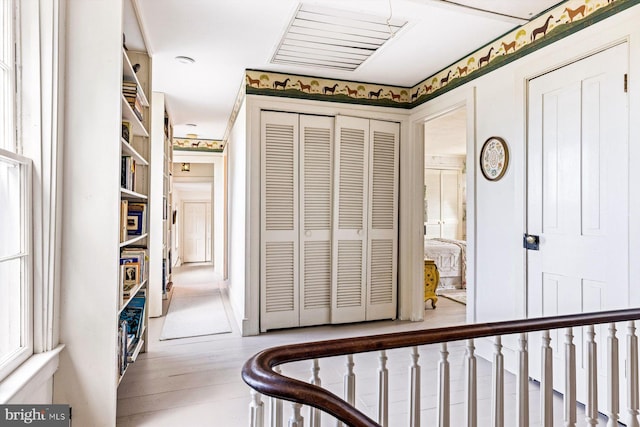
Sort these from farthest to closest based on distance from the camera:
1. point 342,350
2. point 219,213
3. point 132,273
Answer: point 219,213
point 132,273
point 342,350

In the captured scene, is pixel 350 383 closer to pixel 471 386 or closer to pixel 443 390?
pixel 443 390

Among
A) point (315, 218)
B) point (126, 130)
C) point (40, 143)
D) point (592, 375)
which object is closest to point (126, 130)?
point (126, 130)

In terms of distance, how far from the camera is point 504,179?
274 cm

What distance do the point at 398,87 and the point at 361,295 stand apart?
231 cm

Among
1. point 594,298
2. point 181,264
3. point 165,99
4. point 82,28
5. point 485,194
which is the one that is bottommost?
point 181,264

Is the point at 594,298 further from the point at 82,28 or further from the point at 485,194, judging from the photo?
the point at 82,28

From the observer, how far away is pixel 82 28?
1.81 metres

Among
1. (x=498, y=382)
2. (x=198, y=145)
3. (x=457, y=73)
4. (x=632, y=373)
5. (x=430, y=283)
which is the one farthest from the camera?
(x=198, y=145)

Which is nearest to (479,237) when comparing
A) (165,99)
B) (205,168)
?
(165,99)

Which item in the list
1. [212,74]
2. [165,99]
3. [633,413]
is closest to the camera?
[633,413]

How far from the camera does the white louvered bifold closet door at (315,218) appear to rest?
11.9ft

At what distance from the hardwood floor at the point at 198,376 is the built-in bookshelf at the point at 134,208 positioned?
18 centimetres

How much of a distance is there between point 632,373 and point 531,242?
110cm

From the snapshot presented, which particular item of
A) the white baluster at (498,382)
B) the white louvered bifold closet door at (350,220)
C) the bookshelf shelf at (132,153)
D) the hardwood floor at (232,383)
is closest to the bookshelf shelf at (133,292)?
the hardwood floor at (232,383)
